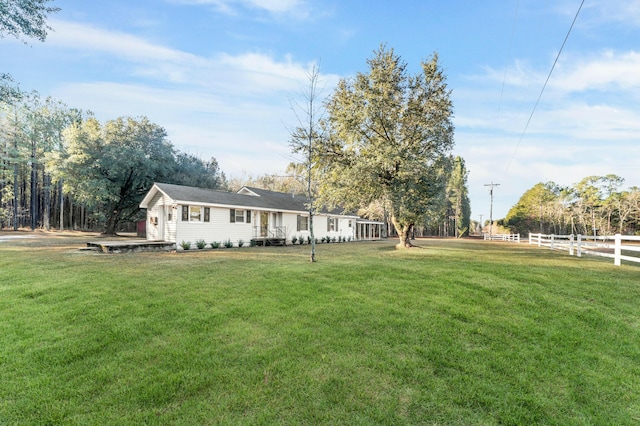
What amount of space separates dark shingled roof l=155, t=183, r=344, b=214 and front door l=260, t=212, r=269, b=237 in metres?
0.85

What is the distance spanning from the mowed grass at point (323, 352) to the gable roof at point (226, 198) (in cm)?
1068

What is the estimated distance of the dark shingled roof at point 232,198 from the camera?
57.5 ft

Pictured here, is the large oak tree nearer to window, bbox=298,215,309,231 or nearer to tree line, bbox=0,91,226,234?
tree line, bbox=0,91,226,234

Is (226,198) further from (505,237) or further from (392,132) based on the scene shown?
(505,237)

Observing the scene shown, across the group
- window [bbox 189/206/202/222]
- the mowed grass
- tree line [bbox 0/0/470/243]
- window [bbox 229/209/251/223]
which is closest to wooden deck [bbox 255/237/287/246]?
window [bbox 229/209/251/223]

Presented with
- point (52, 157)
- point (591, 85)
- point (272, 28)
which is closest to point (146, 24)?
point (272, 28)

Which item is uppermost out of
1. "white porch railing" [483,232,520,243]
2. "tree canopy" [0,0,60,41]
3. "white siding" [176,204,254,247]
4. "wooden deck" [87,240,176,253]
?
"tree canopy" [0,0,60,41]

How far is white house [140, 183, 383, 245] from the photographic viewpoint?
56.5 feet

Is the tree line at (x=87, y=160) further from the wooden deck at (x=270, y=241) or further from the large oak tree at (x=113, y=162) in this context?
the wooden deck at (x=270, y=241)

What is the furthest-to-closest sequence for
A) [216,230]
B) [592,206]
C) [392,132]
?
1. [592,206]
2. [216,230]
3. [392,132]

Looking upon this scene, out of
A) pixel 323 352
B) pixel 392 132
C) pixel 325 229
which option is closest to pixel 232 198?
pixel 325 229

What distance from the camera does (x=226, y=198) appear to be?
19969mm

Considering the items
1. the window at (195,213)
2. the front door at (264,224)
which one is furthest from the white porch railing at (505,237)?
the window at (195,213)

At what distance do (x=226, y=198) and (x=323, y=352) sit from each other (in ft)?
57.7
